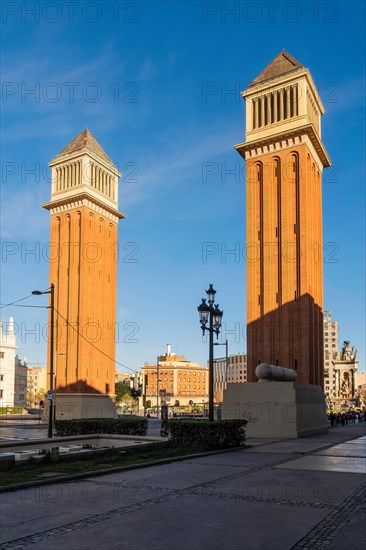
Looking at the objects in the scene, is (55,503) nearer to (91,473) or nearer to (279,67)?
(91,473)

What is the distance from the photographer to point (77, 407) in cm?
5522

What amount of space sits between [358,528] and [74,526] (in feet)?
14.0

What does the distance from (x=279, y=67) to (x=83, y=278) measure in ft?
91.7

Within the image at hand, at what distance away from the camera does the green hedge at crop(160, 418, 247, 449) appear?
2058cm

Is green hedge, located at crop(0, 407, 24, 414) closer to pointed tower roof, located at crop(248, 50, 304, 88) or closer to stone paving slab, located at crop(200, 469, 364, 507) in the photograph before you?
pointed tower roof, located at crop(248, 50, 304, 88)

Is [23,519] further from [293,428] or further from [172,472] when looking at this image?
[293,428]

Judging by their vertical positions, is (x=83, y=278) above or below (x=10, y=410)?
above

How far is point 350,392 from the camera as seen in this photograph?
9619 centimetres

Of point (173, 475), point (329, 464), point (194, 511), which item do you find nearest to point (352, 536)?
point (194, 511)

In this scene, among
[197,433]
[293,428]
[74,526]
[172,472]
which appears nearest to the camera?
[74,526]

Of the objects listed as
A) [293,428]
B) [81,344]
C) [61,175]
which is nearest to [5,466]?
[293,428]

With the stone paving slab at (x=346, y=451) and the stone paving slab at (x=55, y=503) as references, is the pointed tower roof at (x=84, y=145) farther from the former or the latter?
the stone paving slab at (x=55, y=503)

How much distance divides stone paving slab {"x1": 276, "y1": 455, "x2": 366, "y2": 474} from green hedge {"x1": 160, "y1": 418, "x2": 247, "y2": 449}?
3.38m

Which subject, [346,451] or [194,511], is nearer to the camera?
[194,511]
